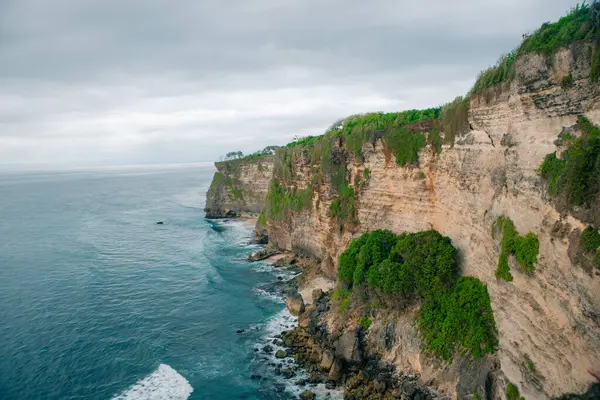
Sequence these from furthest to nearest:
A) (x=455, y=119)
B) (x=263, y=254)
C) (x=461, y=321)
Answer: (x=263, y=254)
(x=455, y=119)
(x=461, y=321)

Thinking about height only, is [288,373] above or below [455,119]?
below

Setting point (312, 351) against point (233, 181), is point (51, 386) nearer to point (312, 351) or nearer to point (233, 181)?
point (312, 351)

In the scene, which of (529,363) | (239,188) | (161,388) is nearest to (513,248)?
(529,363)

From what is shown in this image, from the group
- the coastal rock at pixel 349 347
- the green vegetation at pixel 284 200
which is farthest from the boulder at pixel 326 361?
the green vegetation at pixel 284 200

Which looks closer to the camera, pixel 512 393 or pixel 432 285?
pixel 512 393

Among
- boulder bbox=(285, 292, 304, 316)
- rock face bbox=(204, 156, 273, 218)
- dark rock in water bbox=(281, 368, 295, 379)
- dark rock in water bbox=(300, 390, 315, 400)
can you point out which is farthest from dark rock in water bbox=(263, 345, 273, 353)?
rock face bbox=(204, 156, 273, 218)

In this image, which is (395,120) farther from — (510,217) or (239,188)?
(239,188)

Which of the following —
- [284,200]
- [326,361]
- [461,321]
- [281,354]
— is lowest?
[281,354]
